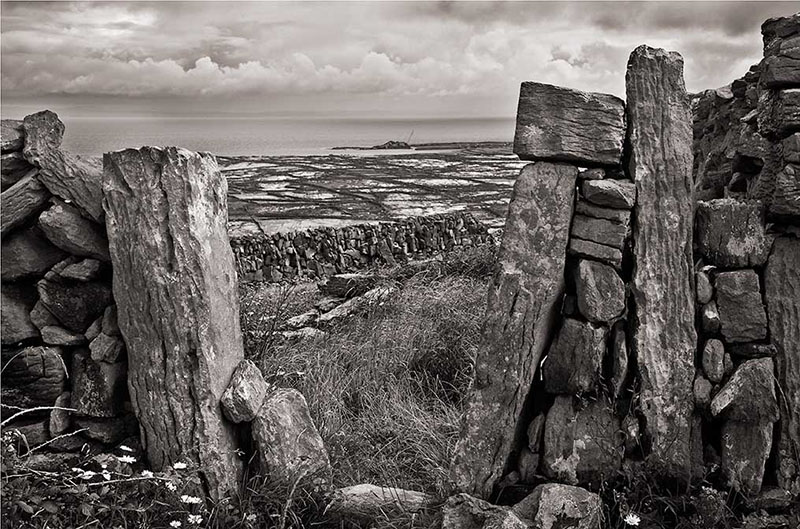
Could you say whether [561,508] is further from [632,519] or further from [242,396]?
[242,396]

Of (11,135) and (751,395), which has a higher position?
(11,135)

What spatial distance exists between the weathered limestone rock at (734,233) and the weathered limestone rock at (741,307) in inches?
3.8

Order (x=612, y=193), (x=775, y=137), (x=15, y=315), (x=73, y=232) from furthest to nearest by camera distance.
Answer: (x=15, y=315)
(x=73, y=232)
(x=775, y=137)
(x=612, y=193)

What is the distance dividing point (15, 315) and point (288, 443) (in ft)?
6.69

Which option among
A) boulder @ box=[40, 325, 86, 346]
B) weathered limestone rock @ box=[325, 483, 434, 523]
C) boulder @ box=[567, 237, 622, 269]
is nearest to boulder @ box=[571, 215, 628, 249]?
boulder @ box=[567, 237, 622, 269]

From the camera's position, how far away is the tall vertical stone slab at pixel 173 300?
497 centimetres

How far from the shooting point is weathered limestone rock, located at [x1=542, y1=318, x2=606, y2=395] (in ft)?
15.4

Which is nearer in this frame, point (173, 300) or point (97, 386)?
point (173, 300)

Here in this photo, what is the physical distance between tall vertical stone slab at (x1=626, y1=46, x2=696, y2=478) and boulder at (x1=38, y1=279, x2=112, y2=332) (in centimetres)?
348

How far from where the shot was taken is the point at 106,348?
5.25 meters

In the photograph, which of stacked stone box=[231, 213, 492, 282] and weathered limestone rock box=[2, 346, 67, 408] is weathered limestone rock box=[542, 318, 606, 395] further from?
stacked stone box=[231, 213, 492, 282]

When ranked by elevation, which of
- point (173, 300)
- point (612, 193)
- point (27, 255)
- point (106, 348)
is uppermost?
point (612, 193)

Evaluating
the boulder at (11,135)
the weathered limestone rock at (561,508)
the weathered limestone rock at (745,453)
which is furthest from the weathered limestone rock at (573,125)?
the boulder at (11,135)

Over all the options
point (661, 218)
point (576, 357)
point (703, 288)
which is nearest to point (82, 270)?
point (576, 357)
